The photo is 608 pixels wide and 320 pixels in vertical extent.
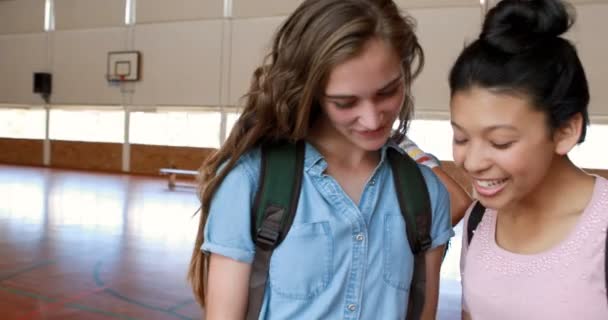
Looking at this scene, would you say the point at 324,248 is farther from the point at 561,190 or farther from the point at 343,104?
the point at 561,190

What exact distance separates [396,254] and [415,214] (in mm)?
100

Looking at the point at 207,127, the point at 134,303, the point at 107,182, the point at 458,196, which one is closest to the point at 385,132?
the point at 458,196

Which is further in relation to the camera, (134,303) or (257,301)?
(134,303)

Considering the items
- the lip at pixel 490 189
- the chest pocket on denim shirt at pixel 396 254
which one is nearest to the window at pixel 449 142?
the chest pocket on denim shirt at pixel 396 254

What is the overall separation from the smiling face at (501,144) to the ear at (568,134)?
0.01 m

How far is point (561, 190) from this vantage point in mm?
1112

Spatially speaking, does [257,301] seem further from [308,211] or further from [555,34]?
[555,34]

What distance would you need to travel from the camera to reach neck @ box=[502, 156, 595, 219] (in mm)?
1098

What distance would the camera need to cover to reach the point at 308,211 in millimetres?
1181

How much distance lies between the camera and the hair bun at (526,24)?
104 centimetres

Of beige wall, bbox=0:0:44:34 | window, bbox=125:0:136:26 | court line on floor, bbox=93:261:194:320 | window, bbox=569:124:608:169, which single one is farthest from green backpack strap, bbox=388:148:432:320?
beige wall, bbox=0:0:44:34

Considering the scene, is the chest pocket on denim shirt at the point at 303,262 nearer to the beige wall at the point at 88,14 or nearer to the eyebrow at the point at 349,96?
the eyebrow at the point at 349,96

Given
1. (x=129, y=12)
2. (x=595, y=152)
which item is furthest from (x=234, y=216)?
(x=129, y=12)

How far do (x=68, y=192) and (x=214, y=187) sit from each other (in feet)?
29.3
